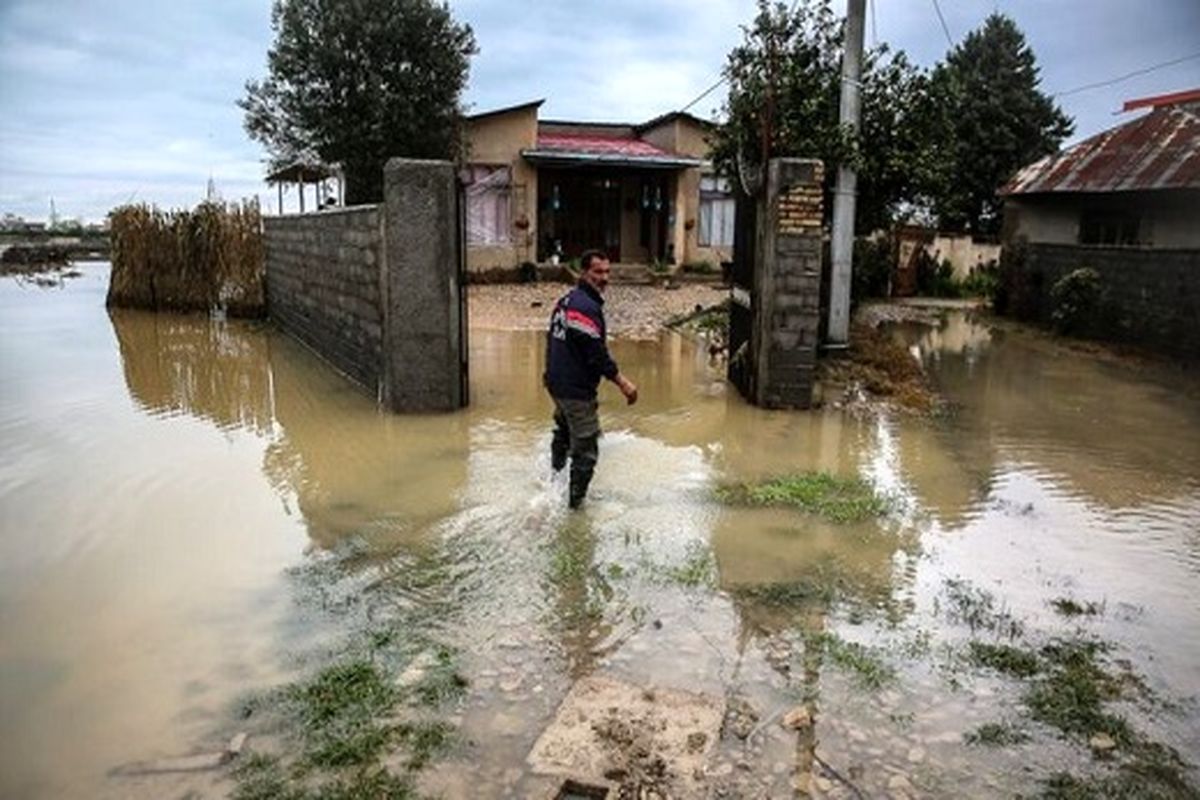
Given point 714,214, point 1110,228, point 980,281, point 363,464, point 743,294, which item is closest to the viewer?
point 363,464

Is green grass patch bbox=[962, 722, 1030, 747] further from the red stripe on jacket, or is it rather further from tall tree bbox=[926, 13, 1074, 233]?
→ tall tree bbox=[926, 13, 1074, 233]

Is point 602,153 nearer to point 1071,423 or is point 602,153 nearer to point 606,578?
point 1071,423

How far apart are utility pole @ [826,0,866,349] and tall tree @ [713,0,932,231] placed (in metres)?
0.29

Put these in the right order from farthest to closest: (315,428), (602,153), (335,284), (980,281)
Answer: (980,281)
(602,153)
(335,284)
(315,428)

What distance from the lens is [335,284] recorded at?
1081cm

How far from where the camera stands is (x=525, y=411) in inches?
354

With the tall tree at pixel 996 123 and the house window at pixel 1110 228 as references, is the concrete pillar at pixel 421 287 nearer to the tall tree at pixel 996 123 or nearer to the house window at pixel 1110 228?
the house window at pixel 1110 228

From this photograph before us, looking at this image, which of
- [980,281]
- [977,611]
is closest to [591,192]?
[980,281]

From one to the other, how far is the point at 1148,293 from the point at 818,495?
9931mm

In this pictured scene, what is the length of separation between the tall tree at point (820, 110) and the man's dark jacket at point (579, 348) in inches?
234

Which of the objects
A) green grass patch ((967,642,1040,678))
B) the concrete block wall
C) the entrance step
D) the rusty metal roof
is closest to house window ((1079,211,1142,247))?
the rusty metal roof

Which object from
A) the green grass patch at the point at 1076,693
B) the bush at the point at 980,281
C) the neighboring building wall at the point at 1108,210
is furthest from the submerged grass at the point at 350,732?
the bush at the point at 980,281

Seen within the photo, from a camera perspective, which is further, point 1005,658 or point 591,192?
point 591,192

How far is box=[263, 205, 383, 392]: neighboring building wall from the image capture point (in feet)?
30.0
